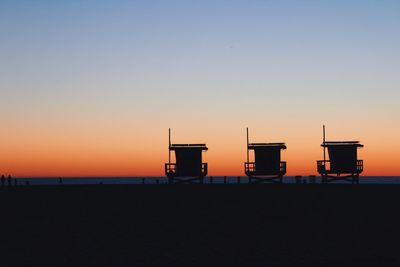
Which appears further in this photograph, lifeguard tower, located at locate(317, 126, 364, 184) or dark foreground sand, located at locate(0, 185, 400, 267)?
lifeguard tower, located at locate(317, 126, 364, 184)

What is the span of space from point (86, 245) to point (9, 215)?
26.9 feet

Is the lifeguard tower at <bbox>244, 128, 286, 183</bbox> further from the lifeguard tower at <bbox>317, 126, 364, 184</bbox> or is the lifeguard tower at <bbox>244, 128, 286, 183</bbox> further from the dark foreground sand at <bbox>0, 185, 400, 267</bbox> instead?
the dark foreground sand at <bbox>0, 185, 400, 267</bbox>

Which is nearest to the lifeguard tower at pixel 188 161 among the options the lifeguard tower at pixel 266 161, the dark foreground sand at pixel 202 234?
the lifeguard tower at pixel 266 161

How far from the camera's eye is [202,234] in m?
18.8

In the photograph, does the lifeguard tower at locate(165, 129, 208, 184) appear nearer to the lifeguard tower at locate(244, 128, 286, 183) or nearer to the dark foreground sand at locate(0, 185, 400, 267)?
the lifeguard tower at locate(244, 128, 286, 183)

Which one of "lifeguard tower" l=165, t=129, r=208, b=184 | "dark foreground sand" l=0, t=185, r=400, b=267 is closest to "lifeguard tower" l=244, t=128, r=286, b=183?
"lifeguard tower" l=165, t=129, r=208, b=184

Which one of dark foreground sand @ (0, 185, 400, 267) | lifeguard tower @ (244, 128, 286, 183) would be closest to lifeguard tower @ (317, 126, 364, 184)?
lifeguard tower @ (244, 128, 286, 183)

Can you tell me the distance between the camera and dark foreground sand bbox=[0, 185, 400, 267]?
14898 mm

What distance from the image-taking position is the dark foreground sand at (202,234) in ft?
48.9

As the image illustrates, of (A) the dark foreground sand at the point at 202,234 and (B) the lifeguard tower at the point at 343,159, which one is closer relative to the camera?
(A) the dark foreground sand at the point at 202,234

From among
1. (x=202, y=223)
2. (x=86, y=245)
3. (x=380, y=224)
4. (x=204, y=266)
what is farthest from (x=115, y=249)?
(x=380, y=224)

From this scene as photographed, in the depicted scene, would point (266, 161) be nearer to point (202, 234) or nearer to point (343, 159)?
point (343, 159)

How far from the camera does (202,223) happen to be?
69.8 feet

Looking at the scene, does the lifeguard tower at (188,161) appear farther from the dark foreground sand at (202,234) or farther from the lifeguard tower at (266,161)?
the dark foreground sand at (202,234)
